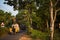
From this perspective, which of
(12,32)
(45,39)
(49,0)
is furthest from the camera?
(12,32)

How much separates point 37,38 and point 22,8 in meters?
9.43

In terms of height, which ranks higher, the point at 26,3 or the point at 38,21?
the point at 26,3

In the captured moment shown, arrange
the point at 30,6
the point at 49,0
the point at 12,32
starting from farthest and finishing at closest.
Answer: the point at 30,6 < the point at 12,32 < the point at 49,0

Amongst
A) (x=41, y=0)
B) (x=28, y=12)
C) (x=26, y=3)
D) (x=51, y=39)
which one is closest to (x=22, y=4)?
(x=26, y=3)

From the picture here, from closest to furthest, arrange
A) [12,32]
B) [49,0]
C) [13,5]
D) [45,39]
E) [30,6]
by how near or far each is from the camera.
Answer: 1. [45,39]
2. [49,0]
3. [12,32]
4. [13,5]
5. [30,6]

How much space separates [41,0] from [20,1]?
172 inches

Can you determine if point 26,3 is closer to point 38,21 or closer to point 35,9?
point 35,9

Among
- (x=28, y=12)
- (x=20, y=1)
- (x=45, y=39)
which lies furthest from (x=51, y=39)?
(x=28, y=12)

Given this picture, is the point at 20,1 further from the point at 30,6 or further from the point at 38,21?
the point at 38,21

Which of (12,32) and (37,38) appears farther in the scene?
(12,32)

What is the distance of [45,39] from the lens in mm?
20375

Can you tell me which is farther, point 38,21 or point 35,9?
point 38,21

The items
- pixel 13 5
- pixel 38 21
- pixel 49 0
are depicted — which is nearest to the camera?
pixel 49 0

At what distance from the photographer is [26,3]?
28.5 metres
